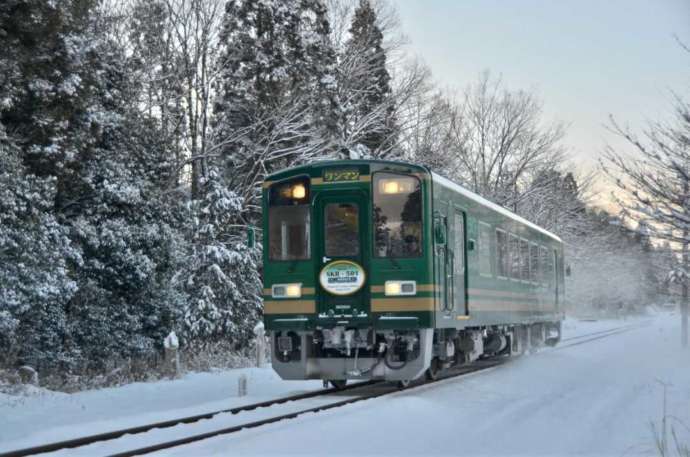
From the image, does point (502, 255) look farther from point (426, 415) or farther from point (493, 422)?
point (493, 422)

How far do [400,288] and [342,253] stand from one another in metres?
1.01

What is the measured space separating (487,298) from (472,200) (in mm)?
1966

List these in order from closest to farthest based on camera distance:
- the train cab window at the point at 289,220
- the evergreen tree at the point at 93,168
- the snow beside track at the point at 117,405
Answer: the snow beside track at the point at 117,405
the train cab window at the point at 289,220
the evergreen tree at the point at 93,168

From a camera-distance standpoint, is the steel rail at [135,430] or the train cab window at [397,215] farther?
the train cab window at [397,215]

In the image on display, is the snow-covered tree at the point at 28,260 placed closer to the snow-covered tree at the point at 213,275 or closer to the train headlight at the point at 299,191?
the snow-covered tree at the point at 213,275

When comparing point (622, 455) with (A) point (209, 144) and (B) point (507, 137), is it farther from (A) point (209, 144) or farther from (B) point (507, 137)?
(B) point (507, 137)

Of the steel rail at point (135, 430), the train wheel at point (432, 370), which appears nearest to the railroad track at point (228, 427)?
the steel rail at point (135, 430)

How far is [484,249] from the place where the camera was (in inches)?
656

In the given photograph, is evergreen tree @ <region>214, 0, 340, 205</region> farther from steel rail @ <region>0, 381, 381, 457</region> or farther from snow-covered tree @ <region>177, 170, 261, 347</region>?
steel rail @ <region>0, 381, 381, 457</region>

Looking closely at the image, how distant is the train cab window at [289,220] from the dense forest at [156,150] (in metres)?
1.41

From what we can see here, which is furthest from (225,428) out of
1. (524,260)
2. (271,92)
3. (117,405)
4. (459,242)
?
(271,92)

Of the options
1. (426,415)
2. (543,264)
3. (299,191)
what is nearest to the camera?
(426,415)

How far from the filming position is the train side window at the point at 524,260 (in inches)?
792

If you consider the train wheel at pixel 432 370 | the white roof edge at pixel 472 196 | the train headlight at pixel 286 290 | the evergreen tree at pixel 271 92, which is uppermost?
the evergreen tree at pixel 271 92
